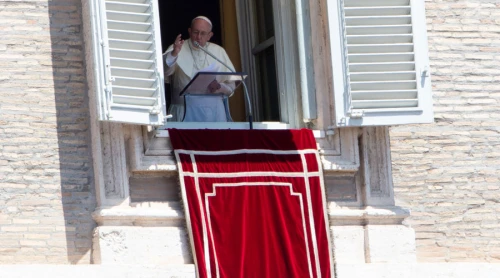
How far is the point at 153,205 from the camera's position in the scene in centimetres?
1305

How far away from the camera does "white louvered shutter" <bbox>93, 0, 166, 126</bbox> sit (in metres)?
12.8

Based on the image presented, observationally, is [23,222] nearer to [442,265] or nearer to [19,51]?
[19,51]

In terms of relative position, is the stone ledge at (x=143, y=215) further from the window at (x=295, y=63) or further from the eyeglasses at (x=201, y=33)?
the eyeglasses at (x=201, y=33)

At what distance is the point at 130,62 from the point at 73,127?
1.82 feet

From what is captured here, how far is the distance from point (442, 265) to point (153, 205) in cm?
191

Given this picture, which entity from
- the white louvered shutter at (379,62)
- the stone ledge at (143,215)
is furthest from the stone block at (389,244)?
the stone ledge at (143,215)

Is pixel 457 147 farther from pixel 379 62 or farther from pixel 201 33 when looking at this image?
pixel 201 33

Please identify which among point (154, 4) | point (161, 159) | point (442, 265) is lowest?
point (442, 265)

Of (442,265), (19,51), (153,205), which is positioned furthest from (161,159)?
(442,265)

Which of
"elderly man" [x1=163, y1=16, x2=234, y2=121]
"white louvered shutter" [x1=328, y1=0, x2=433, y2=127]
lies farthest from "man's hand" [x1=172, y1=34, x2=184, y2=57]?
"white louvered shutter" [x1=328, y1=0, x2=433, y2=127]

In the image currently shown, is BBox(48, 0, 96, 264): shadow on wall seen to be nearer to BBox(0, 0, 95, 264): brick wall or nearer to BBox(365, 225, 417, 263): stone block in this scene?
BBox(0, 0, 95, 264): brick wall

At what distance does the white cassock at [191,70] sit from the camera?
14.0 metres

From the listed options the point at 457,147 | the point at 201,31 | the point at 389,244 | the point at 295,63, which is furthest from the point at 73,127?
the point at 457,147

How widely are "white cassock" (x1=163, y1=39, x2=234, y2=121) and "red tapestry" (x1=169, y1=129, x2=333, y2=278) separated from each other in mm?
714
